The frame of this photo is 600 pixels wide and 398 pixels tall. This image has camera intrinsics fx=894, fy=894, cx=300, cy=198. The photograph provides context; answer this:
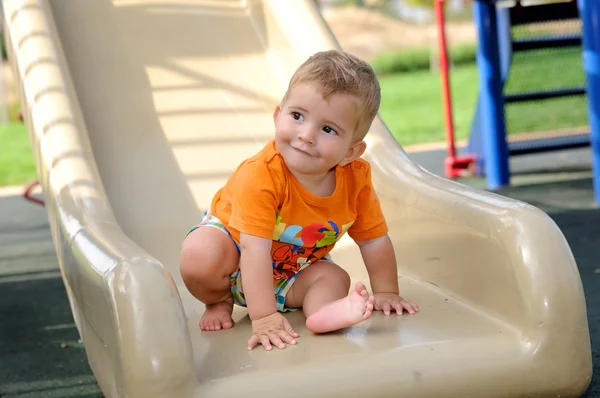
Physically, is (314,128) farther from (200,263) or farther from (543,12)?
(543,12)

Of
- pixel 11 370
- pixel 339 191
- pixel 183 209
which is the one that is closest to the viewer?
pixel 339 191

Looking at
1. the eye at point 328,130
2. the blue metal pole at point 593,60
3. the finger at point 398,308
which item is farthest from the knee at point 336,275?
the blue metal pole at point 593,60

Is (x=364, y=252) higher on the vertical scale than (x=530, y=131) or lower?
higher

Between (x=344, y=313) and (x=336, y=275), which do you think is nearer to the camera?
(x=344, y=313)

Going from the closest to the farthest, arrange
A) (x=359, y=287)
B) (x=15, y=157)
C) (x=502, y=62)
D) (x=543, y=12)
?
(x=359, y=287), (x=543, y=12), (x=502, y=62), (x=15, y=157)

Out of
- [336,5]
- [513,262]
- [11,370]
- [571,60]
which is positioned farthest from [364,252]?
[336,5]

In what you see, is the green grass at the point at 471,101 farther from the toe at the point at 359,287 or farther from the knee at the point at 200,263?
the toe at the point at 359,287

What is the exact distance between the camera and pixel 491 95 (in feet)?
15.5

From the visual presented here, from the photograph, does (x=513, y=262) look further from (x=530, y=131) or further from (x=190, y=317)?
(x=530, y=131)

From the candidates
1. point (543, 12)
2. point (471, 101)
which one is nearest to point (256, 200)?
point (543, 12)

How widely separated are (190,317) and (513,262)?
741mm

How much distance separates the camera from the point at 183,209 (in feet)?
8.43

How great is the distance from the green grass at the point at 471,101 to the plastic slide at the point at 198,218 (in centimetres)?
277

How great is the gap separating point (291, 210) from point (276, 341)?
310mm
